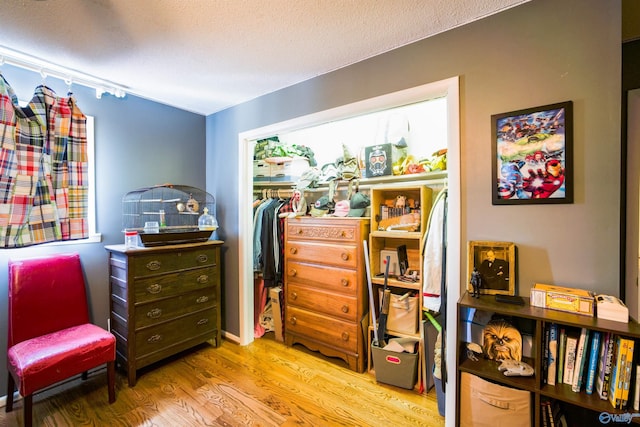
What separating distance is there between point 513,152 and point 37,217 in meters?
2.86

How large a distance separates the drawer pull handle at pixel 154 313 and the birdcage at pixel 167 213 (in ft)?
1.73

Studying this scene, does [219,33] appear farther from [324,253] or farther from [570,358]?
[570,358]

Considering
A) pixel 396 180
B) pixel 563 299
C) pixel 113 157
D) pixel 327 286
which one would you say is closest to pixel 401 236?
pixel 396 180

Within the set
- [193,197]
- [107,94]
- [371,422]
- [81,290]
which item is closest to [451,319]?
[371,422]

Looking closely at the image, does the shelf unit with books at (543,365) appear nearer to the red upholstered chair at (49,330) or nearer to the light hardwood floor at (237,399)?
the light hardwood floor at (237,399)

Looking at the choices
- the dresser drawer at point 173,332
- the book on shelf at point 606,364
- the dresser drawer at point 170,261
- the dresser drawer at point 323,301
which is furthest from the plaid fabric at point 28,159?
the book on shelf at point 606,364

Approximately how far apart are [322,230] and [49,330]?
2.08m

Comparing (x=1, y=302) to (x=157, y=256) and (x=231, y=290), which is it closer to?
(x=157, y=256)

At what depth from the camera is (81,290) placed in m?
2.07

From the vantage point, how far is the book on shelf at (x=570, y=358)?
1.17 metres

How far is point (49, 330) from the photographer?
1900 mm

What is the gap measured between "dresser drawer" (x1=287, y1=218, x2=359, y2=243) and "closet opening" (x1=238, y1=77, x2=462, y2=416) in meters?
0.48

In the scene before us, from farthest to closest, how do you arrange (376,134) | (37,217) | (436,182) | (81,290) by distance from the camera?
(376,134), (436,182), (81,290), (37,217)

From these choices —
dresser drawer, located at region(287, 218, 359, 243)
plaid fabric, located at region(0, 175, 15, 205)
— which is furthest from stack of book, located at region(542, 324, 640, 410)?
plaid fabric, located at region(0, 175, 15, 205)
